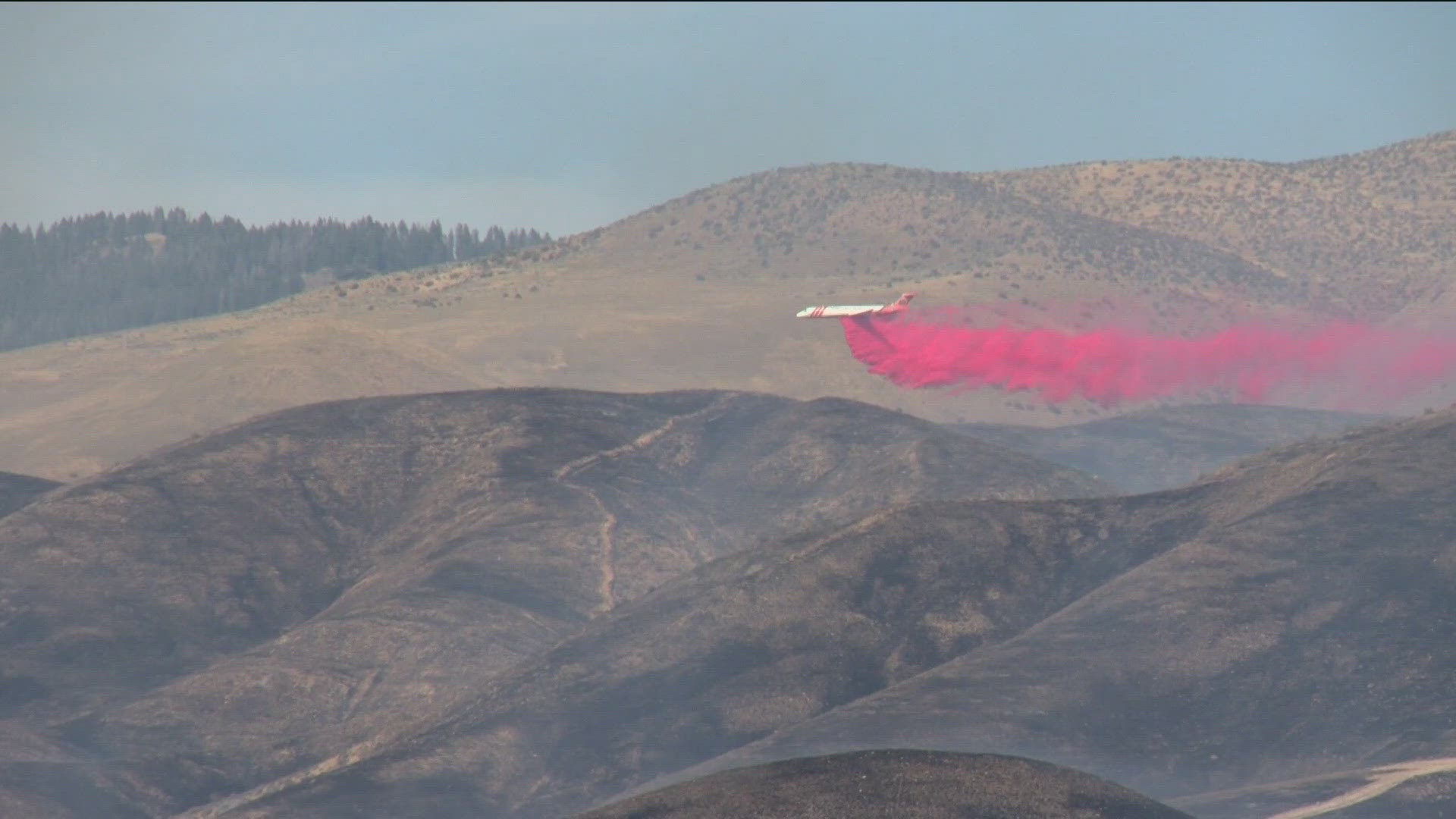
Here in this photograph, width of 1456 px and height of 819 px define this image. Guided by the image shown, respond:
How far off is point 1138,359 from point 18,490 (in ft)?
248

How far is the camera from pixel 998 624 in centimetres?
7325

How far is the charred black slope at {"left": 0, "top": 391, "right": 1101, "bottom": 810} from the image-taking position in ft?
253

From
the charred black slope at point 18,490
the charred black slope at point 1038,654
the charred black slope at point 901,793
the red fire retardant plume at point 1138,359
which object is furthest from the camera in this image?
the red fire retardant plume at point 1138,359

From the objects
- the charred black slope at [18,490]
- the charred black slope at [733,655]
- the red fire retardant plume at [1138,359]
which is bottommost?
the charred black slope at [733,655]

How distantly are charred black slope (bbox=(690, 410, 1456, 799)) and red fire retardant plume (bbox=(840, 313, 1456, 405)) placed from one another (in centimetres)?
2987

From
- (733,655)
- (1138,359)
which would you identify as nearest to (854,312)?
(733,655)

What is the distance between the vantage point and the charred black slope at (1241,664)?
193 ft

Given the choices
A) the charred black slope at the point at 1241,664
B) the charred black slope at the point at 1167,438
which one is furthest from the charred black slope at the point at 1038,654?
the charred black slope at the point at 1167,438

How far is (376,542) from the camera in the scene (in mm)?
96938

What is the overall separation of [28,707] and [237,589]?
47.1ft

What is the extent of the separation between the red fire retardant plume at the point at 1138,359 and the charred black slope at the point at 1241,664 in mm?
29869

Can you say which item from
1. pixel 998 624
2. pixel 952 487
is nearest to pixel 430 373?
pixel 952 487

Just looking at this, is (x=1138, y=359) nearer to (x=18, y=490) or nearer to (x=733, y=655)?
(x=733, y=655)

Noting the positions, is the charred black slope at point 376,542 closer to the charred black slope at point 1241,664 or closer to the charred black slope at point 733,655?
the charred black slope at point 733,655
